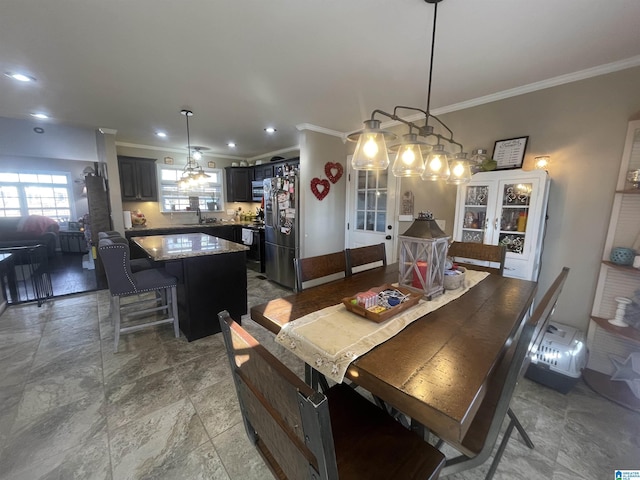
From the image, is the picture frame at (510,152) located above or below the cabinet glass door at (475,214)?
above

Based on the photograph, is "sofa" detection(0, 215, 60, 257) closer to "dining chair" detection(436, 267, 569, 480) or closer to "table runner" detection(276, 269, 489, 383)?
"table runner" detection(276, 269, 489, 383)

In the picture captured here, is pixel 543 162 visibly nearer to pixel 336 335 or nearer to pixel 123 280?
pixel 336 335

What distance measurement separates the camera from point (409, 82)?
91.6 inches

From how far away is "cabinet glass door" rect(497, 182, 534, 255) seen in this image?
2256 mm

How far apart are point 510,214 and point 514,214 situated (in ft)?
0.10

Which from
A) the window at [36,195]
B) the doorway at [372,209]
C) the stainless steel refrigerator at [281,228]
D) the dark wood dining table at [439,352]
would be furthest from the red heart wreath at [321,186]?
the window at [36,195]

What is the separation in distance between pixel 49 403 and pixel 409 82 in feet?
12.1

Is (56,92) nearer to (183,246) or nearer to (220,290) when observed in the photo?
(183,246)

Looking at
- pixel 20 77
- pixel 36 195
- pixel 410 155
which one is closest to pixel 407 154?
pixel 410 155

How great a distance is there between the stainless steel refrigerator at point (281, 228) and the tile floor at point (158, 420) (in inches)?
66.2

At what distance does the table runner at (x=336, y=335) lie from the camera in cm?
90

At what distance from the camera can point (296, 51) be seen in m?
1.88

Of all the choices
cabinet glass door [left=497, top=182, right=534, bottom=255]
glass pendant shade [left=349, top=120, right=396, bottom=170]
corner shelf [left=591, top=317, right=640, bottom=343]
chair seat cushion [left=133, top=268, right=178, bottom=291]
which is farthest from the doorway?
chair seat cushion [left=133, top=268, right=178, bottom=291]

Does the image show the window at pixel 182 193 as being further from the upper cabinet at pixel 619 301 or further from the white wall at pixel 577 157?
the upper cabinet at pixel 619 301
